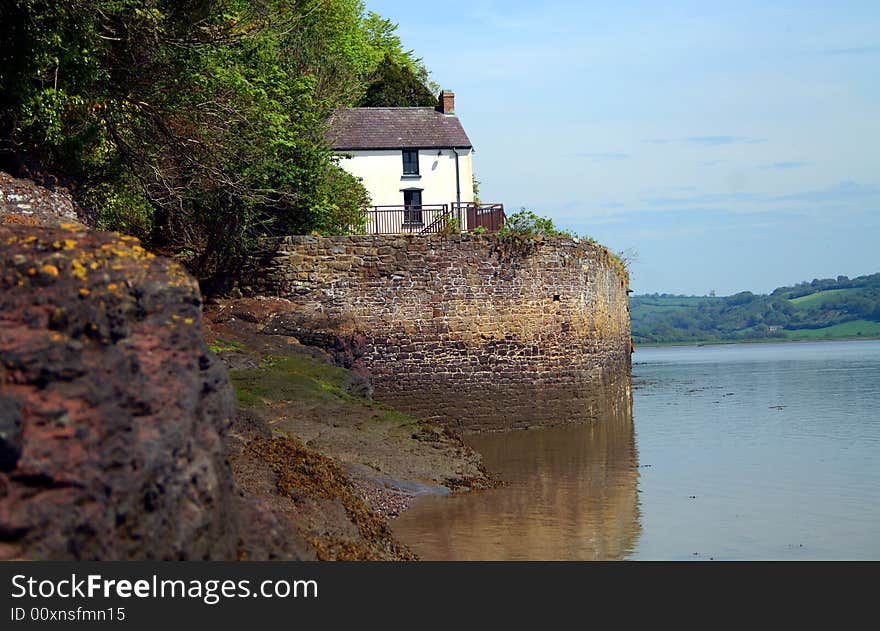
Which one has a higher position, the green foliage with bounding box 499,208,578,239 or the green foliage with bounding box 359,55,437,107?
the green foliage with bounding box 359,55,437,107

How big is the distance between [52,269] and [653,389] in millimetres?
43183

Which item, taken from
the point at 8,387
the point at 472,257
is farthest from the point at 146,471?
the point at 472,257

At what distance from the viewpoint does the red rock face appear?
4.40 metres

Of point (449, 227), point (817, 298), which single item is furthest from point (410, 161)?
point (817, 298)

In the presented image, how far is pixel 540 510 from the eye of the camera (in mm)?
14273

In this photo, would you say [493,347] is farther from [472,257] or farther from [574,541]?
[574,541]

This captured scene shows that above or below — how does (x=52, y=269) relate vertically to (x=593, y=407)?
above

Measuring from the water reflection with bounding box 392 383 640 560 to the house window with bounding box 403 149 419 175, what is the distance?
14.0 m

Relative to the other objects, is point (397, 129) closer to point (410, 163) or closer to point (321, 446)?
point (410, 163)

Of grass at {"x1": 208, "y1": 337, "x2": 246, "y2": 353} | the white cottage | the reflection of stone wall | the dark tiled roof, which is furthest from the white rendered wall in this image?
grass at {"x1": 208, "y1": 337, "x2": 246, "y2": 353}

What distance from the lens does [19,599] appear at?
14.5 feet

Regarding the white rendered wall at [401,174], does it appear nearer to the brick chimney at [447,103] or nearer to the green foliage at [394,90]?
the brick chimney at [447,103]

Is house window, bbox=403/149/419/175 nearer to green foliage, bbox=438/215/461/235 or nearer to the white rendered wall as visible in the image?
the white rendered wall

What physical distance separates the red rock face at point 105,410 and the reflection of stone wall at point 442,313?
1746 centimetres
